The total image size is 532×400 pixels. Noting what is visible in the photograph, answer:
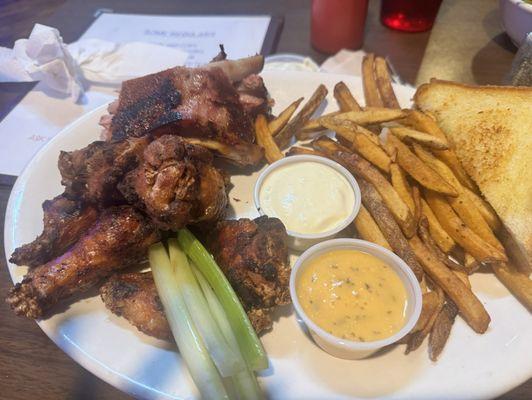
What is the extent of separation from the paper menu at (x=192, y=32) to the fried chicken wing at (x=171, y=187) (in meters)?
1.98

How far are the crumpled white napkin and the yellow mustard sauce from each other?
237 centimetres

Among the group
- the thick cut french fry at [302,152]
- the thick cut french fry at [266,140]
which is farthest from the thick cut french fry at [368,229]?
the thick cut french fry at [266,140]

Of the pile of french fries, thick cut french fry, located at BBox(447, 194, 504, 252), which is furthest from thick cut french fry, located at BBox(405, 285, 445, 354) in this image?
thick cut french fry, located at BBox(447, 194, 504, 252)

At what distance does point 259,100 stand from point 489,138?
1.27m

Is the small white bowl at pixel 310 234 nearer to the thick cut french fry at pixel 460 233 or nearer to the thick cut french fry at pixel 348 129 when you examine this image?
the thick cut french fry at pixel 348 129

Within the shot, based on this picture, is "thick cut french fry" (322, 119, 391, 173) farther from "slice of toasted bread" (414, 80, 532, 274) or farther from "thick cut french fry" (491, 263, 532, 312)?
"thick cut french fry" (491, 263, 532, 312)

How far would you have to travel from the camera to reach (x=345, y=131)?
2.20 m

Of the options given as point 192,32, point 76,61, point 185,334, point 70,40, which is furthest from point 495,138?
point 70,40

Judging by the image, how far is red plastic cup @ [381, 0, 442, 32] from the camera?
3762mm

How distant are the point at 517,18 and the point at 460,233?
234 centimetres

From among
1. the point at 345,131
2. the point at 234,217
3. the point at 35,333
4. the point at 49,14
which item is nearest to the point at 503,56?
the point at 345,131

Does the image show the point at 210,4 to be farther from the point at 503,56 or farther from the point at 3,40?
the point at 503,56

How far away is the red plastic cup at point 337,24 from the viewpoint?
3441mm

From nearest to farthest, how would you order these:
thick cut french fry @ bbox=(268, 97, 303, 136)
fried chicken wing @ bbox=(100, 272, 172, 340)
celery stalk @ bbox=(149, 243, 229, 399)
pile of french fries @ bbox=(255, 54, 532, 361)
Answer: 1. celery stalk @ bbox=(149, 243, 229, 399)
2. fried chicken wing @ bbox=(100, 272, 172, 340)
3. pile of french fries @ bbox=(255, 54, 532, 361)
4. thick cut french fry @ bbox=(268, 97, 303, 136)
